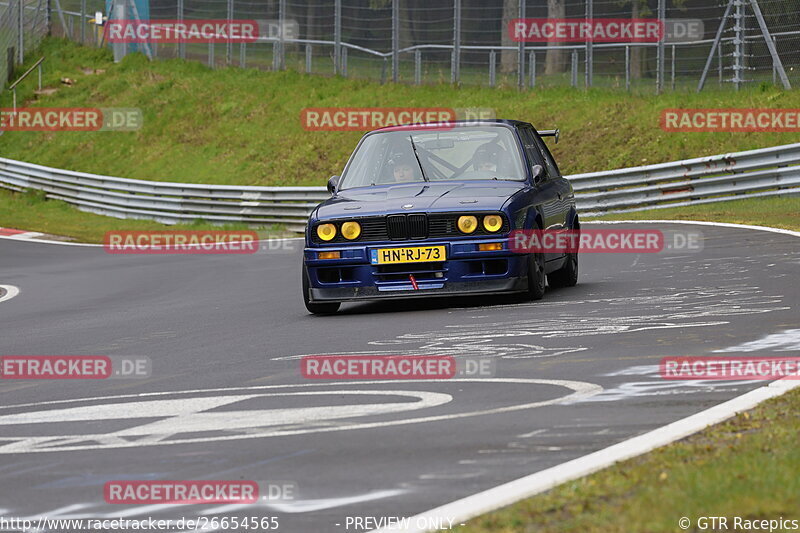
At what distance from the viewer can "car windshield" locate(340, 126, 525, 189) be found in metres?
12.6

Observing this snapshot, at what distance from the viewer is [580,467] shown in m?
5.04

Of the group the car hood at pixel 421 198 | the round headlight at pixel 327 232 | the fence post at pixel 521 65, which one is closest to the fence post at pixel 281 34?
the fence post at pixel 521 65

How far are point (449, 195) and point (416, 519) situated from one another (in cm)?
744

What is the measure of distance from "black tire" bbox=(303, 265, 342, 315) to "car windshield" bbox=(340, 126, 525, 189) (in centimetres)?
121

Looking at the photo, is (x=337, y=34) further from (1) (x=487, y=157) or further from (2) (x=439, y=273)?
(2) (x=439, y=273)

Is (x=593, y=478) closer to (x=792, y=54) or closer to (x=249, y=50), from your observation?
(x=792, y=54)

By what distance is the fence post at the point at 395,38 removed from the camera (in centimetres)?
3475

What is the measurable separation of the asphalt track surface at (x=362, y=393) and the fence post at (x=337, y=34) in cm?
2273

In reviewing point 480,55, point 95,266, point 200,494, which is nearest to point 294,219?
point 480,55

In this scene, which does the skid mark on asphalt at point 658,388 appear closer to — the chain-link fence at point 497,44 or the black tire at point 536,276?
the black tire at point 536,276

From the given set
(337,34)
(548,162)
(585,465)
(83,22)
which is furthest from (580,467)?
(83,22)

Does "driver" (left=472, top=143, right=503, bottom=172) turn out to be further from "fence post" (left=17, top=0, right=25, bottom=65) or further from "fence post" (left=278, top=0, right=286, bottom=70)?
"fence post" (left=17, top=0, right=25, bottom=65)

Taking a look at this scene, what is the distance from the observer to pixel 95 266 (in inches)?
839

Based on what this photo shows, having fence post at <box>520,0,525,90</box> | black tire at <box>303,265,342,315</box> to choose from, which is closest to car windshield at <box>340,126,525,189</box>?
black tire at <box>303,265,342,315</box>
